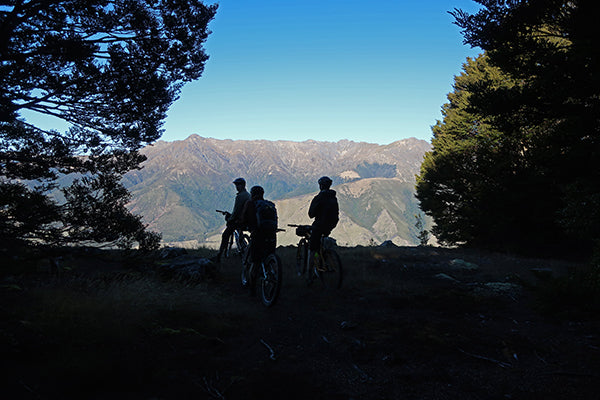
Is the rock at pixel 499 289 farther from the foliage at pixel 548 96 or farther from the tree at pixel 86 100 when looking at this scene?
the tree at pixel 86 100

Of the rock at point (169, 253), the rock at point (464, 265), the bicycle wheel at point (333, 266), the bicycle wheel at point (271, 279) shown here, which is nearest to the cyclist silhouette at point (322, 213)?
the bicycle wheel at point (333, 266)

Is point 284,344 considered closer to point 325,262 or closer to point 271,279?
point 271,279

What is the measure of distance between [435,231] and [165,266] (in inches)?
943

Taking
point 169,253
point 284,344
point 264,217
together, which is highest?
point 264,217

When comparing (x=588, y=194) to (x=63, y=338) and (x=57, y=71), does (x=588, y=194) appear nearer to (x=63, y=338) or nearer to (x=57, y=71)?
(x=63, y=338)

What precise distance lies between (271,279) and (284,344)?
244 cm

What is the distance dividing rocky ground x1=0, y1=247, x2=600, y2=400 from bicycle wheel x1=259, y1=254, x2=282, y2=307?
0.28 meters

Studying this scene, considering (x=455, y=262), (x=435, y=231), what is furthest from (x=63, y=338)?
(x=435, y=231)

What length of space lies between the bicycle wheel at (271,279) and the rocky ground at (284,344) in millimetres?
278

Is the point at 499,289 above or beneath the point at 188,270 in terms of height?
beneath

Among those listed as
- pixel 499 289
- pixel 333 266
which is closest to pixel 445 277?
pixel 499 289

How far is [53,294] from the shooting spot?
5.57 metres

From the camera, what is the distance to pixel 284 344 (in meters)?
5.20

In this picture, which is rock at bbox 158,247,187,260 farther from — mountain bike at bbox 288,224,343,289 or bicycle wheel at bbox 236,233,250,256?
mountain bike at bbox 288,224,343,289
